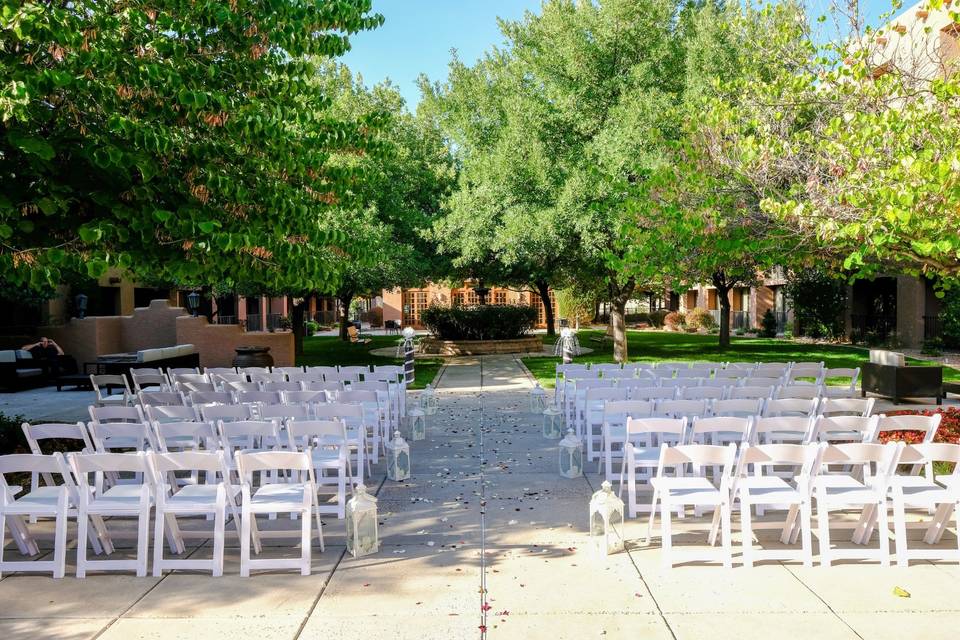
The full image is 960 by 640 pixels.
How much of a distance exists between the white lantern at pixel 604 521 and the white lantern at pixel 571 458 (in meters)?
1.84

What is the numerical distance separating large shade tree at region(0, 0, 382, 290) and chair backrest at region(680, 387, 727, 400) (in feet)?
16.8

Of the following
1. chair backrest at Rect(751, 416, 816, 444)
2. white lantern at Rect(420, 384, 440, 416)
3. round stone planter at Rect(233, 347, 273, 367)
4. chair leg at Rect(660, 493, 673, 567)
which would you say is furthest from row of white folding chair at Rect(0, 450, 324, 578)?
round stone planter at Rect(233, 347, 273, 367)

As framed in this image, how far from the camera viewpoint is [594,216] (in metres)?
16.7

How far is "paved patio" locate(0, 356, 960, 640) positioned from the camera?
4.10 meters

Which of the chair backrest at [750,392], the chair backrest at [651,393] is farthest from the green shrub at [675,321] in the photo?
the chair backrest at [651,393]

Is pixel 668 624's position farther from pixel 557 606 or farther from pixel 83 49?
pixel 83 49

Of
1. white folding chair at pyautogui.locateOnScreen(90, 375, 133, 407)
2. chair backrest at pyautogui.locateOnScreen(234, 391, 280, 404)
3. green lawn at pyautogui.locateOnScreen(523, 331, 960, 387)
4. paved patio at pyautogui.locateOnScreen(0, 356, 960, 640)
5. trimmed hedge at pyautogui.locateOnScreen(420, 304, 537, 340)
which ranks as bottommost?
paved patio at pyautogui.locateOnScreen(0, 356, 960, 640)

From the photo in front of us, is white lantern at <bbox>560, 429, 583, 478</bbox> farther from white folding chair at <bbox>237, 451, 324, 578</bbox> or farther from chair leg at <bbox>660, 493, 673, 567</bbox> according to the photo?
white folding chair at <bbox>237, 451, 324, 578</bbox>

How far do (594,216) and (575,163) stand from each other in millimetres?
2268

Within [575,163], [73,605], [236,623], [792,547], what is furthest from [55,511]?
[575,163]

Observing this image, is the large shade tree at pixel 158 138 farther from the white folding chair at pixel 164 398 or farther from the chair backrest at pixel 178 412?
the white folding chair at pixel 164 398

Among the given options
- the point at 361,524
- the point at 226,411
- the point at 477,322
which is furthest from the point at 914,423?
the point at 477,322

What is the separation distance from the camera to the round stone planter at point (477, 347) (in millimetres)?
25719

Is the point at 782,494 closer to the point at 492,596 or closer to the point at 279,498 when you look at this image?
the point at 492,596
